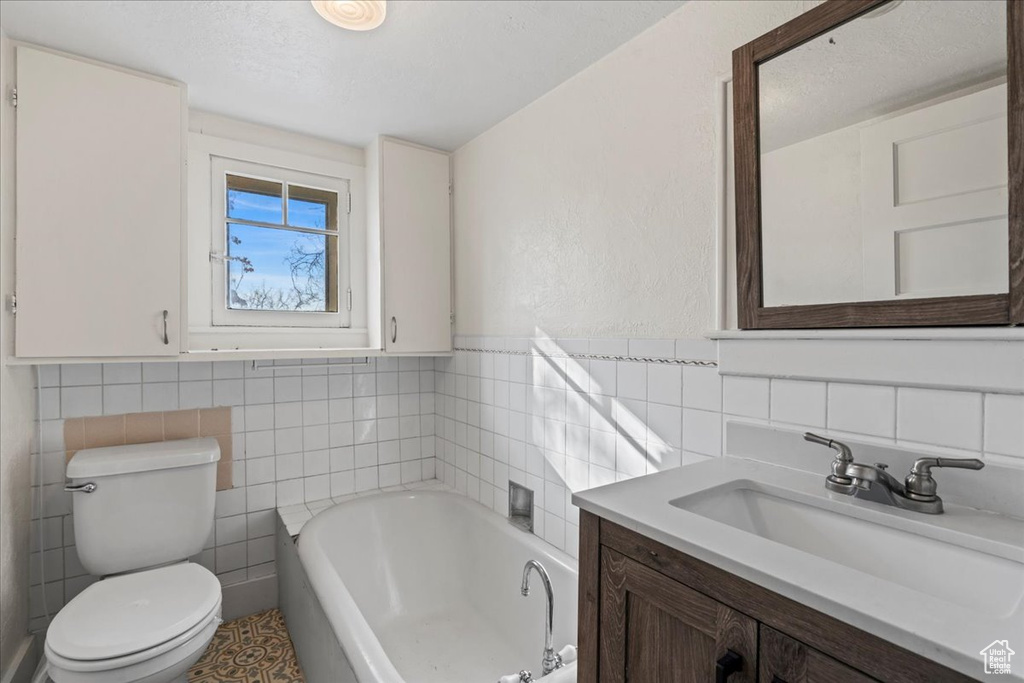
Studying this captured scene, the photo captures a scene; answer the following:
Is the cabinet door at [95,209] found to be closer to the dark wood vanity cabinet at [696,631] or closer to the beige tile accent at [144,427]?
the beige tile accent at [144,427]

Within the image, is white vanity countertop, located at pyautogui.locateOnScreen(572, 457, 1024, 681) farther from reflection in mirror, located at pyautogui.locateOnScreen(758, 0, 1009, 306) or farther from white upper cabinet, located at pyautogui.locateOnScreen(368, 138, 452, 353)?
white upper cabinet, located at pyautogui.locateOnScreen(368, 138, 452, 353)

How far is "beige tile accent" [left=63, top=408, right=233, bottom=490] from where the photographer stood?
188 centimetres

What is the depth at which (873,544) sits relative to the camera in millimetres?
875

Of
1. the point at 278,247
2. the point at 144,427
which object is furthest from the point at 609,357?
the point at 144,427

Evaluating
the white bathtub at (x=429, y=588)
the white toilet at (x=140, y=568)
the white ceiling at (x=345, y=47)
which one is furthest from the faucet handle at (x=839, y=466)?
the white toilet at (x=140, y=568)

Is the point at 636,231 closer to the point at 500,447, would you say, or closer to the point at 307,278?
the point at 500,447

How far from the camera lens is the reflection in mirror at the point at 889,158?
868 millimetres

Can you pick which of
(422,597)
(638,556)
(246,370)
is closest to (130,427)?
(246,370)

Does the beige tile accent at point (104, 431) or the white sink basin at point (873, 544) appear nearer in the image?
the white sink basin at point (873, 544)

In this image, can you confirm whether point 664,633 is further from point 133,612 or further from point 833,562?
point 133,612

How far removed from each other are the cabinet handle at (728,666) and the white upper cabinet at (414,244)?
1877mm

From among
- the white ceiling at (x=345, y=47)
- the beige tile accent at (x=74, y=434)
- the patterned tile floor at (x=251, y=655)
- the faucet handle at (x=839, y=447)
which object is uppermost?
the white ceiling at (x=345, y=47)

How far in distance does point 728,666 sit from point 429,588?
5.93ft

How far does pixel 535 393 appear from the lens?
196 centimetres
